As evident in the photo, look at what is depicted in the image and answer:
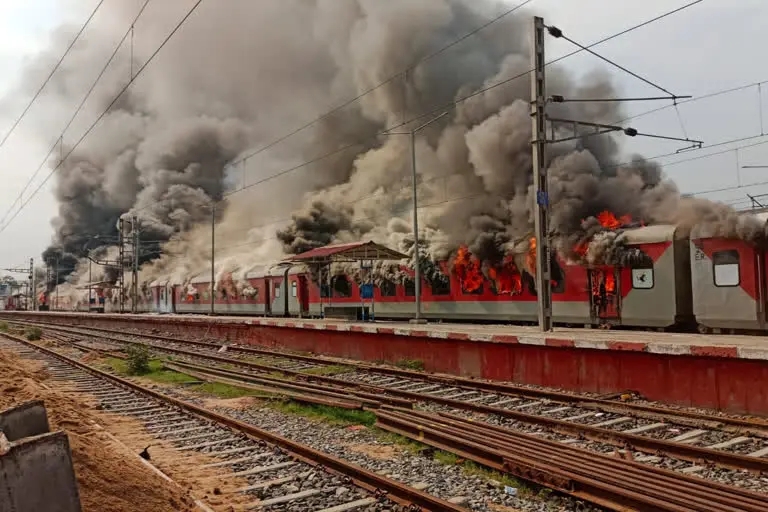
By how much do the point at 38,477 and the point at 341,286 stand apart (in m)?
23.8

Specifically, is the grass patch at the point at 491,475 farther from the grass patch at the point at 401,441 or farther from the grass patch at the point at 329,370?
the grass patch at the point at 329,370

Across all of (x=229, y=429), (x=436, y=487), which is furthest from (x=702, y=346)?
(x=229, y=429)

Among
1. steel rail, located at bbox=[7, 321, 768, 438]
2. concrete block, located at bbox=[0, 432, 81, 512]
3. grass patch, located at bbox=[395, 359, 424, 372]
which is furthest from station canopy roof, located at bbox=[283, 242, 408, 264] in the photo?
concrete block, located at bbox=[0, 432, 81, 512]

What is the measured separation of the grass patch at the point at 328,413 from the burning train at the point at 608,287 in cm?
923

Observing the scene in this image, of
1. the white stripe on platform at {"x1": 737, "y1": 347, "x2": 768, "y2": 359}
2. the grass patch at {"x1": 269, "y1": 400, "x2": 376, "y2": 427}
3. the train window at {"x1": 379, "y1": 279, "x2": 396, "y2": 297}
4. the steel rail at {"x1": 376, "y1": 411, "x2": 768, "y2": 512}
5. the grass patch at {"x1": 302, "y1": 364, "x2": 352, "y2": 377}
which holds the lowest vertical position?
the grass patch at {"x1": 302, "y1": 364, "x2": 352, "y2": 377}

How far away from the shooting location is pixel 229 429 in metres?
8.36

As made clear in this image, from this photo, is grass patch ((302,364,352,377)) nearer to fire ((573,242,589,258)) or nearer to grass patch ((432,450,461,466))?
fire ((573,242,589,258))

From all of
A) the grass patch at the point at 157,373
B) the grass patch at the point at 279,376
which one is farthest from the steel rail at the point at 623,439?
the grass patch at the point at 157,373

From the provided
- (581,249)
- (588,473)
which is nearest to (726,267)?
(581,249)

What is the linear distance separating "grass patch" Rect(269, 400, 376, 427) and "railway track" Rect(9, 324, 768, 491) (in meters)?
0.77

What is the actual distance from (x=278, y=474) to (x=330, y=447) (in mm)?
1149

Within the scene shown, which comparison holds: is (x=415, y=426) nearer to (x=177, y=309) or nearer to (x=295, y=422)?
(x=295, y=422)

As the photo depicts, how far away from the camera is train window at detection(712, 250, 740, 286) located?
13.7m

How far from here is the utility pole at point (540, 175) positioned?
46.3ft
